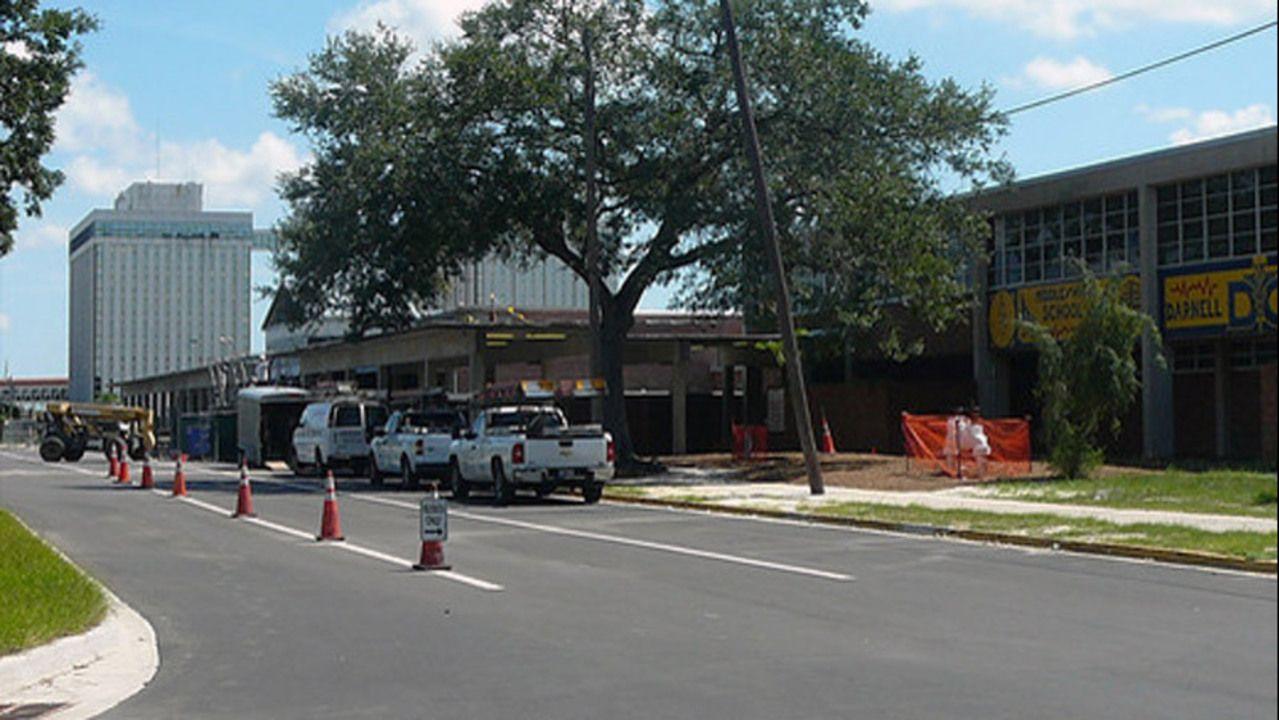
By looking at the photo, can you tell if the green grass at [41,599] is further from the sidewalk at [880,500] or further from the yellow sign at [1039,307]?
the yellow sign at [1039,307]

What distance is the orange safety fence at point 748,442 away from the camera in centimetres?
4303

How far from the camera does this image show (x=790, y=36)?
35.4 m

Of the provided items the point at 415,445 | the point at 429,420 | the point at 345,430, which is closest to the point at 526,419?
the point at 415,445

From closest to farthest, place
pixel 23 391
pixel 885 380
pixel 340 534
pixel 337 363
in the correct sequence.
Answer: pixel 340 534 < pixel 885 380 < pixel 337 363 < pixel 23 391

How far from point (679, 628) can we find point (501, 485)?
17.0 m

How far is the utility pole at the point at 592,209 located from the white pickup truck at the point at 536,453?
616 centimetres

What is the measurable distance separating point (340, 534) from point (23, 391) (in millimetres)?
181217

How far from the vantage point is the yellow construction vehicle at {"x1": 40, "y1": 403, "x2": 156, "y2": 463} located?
61469mm

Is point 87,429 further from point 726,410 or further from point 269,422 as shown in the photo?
point 726,410

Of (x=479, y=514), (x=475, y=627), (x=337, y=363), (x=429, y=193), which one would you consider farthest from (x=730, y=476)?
(x=337, y=363)

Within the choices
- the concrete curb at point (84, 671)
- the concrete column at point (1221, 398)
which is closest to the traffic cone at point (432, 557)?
the concrete curb at point (84, 671)

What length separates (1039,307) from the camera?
39.4 meters

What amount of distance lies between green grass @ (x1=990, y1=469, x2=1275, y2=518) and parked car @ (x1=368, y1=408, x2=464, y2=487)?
12384 mm

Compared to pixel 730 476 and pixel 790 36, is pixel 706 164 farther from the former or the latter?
pixel 730 476
